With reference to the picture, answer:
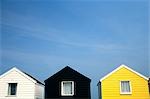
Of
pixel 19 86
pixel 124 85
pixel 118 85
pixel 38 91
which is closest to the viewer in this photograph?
pixel 118 85

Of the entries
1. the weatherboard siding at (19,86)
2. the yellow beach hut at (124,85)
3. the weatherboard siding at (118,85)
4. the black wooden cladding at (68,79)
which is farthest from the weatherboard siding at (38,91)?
the weatherboard siding at (118,85)

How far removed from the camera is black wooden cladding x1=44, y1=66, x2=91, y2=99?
24.8 meters

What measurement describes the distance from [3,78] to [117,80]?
12129 mm

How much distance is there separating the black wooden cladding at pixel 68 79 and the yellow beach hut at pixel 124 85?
173cm

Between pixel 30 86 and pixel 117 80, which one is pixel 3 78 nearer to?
pixel 30 86

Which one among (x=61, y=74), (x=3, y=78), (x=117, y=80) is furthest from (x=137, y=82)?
(x=3, y=78)

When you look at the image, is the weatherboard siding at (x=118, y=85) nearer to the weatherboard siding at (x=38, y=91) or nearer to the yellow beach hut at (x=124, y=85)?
the yellow beach hut at (x=124, y=85)

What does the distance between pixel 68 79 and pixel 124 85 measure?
5931mm

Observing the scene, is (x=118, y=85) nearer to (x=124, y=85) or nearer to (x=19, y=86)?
(x=124, y=85)

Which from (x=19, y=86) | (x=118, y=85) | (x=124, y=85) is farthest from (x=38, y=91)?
(x=124, y=85)

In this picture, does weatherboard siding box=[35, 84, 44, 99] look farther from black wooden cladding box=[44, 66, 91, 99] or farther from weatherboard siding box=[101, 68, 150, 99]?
weatherboard siding box=[101, 68, 150, 99]

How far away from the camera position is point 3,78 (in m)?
25.3

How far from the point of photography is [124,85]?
24578mm

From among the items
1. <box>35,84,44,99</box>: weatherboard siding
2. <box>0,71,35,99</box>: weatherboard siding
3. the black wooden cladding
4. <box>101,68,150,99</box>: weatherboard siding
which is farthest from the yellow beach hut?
<box>0,71,35,99</box>: weatherboard siding
